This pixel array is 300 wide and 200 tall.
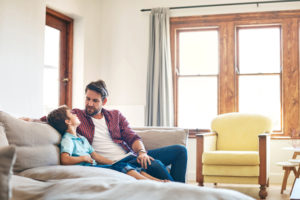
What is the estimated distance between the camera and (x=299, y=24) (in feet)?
17.4

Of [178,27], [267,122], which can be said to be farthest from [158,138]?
[178,27]

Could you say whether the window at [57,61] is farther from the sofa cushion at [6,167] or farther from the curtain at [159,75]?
the sofa cushion at [6,167]

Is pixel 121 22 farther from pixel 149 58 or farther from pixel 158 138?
pixel 158 138

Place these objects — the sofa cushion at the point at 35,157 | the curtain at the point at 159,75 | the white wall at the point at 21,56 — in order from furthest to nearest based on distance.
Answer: the curtain at the point at 159,75
the white wall at the point at 21,56
the sofa cushion at the point at 35,157

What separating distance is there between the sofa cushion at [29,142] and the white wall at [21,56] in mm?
1733

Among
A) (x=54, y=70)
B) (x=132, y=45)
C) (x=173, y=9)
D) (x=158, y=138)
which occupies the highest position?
(x=173, y=9)

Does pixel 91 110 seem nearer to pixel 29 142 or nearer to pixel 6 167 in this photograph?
pixel 29 142

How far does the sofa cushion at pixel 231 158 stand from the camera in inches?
165

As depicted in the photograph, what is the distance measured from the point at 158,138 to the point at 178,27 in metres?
2.99

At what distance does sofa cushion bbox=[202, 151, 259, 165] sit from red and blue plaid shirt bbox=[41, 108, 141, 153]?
62.8 inches

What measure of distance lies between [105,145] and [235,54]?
3158 millimetres

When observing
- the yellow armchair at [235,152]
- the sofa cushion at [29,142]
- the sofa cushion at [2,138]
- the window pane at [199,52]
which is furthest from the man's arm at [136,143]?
the window pane at [199,52]

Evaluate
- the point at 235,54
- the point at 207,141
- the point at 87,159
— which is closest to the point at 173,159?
the point at 87,159

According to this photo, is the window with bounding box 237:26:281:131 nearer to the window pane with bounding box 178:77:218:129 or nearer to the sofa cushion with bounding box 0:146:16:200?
the window pane with bounding box 178:77:218:129
